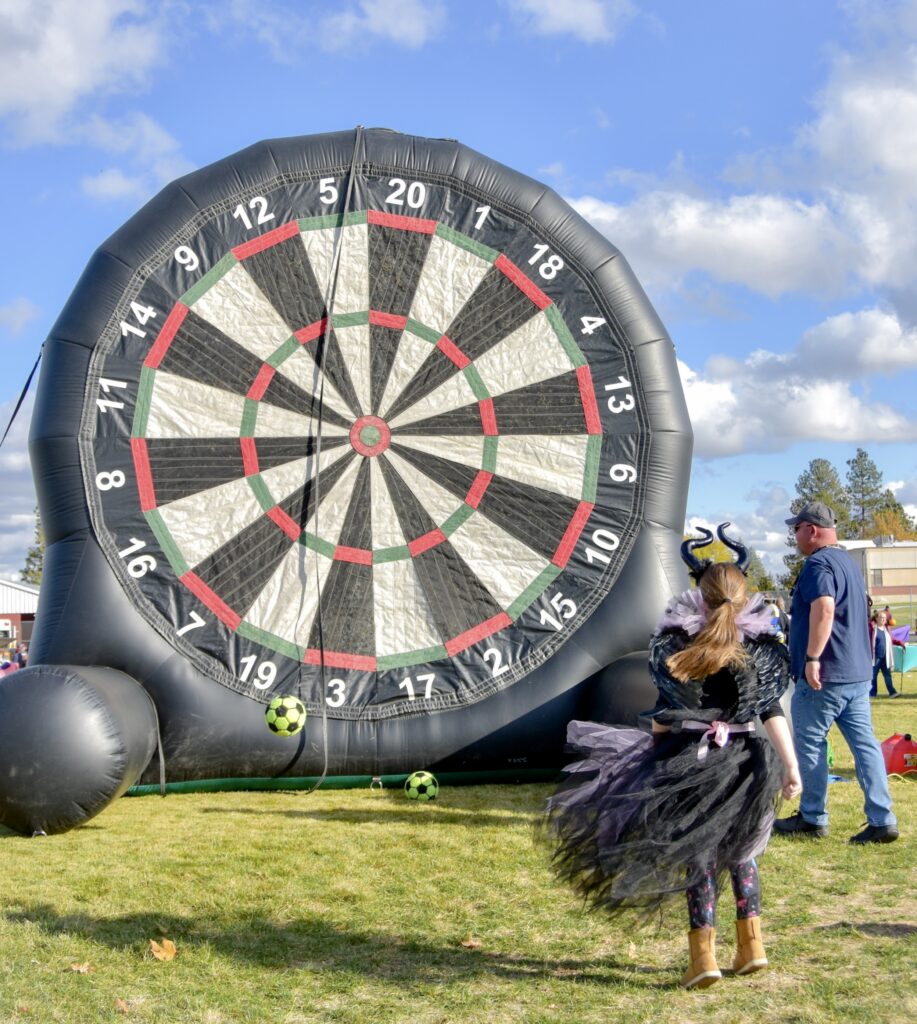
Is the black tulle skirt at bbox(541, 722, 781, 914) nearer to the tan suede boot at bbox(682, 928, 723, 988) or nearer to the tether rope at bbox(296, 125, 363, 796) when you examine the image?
the tan suede boot at bbox(682, 928, 723, 988)

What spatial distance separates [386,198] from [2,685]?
4.13m

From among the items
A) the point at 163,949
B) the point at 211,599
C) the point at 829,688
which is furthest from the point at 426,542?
the point at 163,949

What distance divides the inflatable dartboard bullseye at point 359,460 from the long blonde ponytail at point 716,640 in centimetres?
370

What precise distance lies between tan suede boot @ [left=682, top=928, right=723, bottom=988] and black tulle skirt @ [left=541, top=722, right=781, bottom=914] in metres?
0.14

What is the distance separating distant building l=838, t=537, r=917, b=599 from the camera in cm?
4919

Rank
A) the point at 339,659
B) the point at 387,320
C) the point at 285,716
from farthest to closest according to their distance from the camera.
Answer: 1. the point at 387,320
2. the point at 339,659
3. the point at 285,716

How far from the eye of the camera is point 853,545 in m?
50.8

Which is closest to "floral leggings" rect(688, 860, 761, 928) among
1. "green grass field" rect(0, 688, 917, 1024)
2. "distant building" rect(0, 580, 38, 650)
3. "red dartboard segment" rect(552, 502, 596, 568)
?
"green grass field" rect(0, 688, 917, 1024)

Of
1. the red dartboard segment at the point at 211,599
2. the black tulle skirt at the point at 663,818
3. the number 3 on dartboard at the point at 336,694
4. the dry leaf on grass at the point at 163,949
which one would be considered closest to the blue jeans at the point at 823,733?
the black tulle skirt at the point at 663,818

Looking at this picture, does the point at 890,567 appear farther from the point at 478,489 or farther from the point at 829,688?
the point at 829,688

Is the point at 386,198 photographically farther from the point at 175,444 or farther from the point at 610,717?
the point at 610,717

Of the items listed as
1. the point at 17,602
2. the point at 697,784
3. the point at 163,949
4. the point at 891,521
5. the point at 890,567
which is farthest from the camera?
the point at 891,521

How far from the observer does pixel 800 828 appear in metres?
5.70

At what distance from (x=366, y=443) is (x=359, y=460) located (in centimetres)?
13
